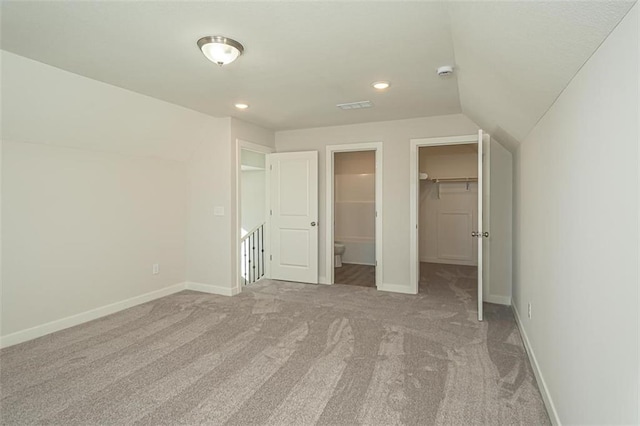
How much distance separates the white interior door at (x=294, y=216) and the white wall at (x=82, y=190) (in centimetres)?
136

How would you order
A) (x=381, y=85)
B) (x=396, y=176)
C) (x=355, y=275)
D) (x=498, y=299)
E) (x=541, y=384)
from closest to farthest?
(x=541, y=384), (x=381, y=85), (x=498, y=299), (x=396, y=176), (x=355, y=275)

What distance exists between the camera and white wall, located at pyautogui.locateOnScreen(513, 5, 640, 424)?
1045mm

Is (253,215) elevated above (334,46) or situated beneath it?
situated beneath

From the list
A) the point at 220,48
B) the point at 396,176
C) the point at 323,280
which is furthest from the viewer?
the point at 323,280

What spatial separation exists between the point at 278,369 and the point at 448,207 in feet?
17.8

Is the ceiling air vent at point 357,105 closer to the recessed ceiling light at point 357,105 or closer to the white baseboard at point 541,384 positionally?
the recessed ceiling light at point 357,105

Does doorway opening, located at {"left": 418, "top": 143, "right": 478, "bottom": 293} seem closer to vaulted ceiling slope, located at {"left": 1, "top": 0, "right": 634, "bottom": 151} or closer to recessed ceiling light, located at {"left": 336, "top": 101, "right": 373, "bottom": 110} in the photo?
recessed ceiling light, located at {"left": 336, "top": 101, "right": 373, "bottom": 110}

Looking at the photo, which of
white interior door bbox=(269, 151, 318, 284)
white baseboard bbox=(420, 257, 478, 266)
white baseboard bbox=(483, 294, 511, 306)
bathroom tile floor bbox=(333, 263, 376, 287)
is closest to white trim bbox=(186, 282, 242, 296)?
white interior door bbox=(269, 151, 318, 284)

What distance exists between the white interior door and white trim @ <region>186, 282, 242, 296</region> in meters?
0.94

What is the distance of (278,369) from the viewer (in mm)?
2514

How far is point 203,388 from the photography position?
227 centimetres

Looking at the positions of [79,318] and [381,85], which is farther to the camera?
[79,318]

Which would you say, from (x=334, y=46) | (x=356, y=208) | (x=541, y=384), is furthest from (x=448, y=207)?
(x=334, y=46)

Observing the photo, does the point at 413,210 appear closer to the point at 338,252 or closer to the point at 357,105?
the point at 357,105
